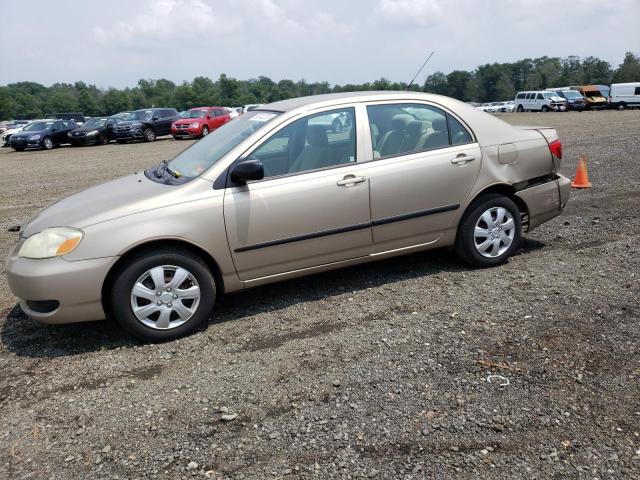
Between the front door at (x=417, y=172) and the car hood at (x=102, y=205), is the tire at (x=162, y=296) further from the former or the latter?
the front door at (x=417, y=172)

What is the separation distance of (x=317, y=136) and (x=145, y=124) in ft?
83.4

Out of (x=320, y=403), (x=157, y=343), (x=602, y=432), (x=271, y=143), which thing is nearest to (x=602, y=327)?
(x=602, y=432)

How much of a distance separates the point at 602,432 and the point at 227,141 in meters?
3.34

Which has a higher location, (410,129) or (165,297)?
(410,129)

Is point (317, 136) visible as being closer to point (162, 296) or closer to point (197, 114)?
point (162, 296)

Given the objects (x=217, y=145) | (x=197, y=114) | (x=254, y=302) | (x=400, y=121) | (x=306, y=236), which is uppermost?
(x=197, y=114)

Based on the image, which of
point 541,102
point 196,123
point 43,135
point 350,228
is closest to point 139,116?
point 196,123

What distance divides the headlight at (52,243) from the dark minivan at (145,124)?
984 inches

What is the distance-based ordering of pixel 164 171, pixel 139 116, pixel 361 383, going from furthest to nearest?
pixel 139 116
pixel 164 171
pixel 361 383

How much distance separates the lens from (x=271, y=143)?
4.34m

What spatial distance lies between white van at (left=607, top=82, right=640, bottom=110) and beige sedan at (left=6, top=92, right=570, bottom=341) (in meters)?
42.2

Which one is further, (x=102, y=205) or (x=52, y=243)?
(x=102, y=205)

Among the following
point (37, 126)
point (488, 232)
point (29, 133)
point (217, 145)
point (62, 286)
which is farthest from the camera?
point (37, 126)

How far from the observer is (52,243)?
3.84 meters
